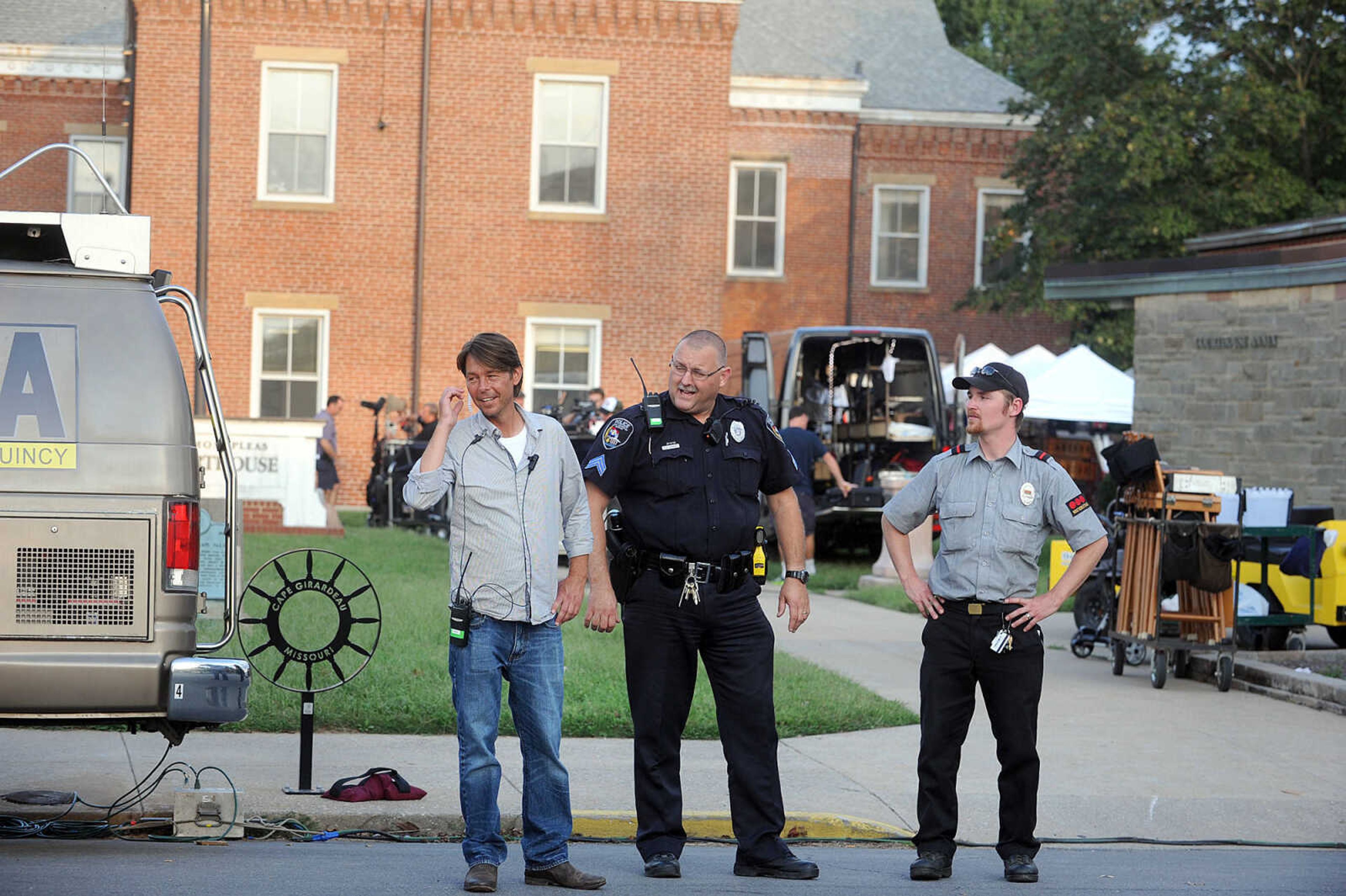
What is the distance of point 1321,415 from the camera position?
52.7ft

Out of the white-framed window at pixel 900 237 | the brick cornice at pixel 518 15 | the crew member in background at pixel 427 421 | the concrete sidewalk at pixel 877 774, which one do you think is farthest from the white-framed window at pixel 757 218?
the concrete sidewalk at pixel 877 774

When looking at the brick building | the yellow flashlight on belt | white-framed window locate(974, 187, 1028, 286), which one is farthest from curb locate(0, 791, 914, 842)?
white-framed window locate(974, 187, 1028, 286)

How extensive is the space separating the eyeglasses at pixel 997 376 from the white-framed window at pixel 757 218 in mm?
25458

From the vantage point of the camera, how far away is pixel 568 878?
6.19m

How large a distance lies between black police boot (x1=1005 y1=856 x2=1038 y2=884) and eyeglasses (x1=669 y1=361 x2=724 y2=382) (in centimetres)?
223

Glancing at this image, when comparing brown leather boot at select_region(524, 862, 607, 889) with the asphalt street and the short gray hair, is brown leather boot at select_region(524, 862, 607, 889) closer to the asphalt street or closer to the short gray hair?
the asphalt street

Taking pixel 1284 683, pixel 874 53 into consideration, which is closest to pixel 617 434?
pixel 1284 683

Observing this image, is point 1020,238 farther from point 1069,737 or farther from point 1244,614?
point 1069,737

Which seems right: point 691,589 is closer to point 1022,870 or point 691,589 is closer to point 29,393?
point 1022,870

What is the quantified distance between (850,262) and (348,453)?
1089 cm

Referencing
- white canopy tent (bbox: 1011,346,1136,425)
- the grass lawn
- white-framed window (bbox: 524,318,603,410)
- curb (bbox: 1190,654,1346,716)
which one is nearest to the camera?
the grass lawn

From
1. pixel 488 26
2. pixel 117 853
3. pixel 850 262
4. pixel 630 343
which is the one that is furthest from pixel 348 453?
pixel 117 853

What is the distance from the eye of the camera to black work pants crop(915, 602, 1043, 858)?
653 cm

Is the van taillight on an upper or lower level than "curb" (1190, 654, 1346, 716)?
upper
